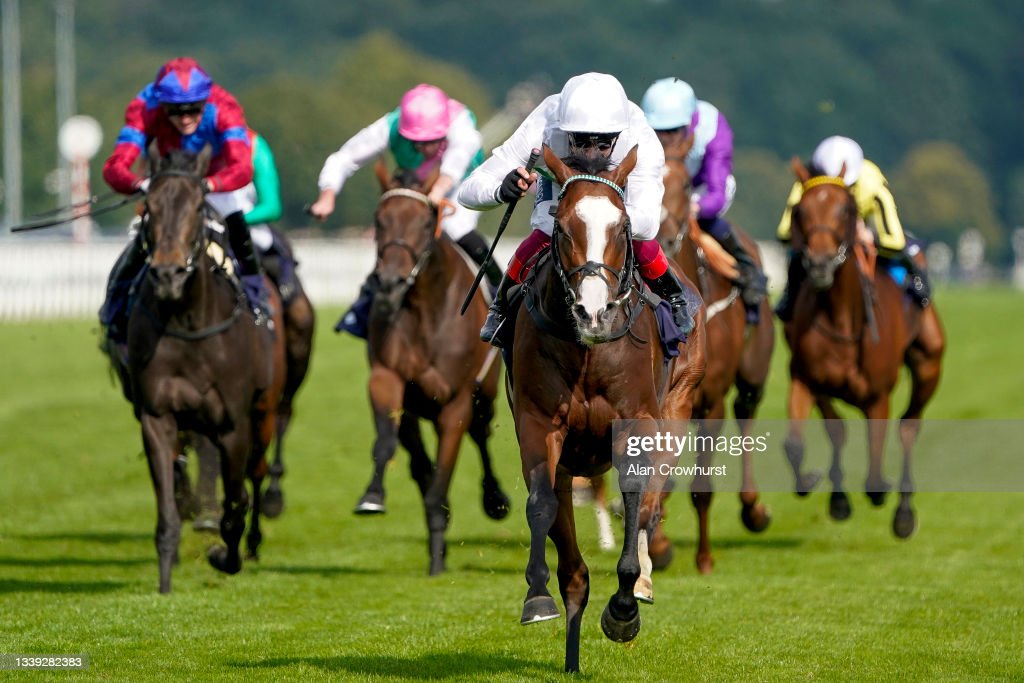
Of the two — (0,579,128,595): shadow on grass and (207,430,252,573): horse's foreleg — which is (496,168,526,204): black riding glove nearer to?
(207,430,252,573): horse's foreleg

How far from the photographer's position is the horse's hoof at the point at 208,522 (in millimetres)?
10375

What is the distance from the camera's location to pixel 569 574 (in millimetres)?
7293

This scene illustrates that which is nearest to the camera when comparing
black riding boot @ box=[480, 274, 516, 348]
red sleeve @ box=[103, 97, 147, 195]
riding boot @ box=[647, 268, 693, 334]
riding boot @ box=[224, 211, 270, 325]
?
black riding boot @ box=[480, 274, 516, 348]

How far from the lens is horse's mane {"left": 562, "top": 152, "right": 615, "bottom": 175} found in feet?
22.8

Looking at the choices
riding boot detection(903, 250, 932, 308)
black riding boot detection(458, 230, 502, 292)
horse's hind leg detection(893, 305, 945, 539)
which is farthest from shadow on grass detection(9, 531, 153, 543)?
riding boot detection(903, 250, 932, 308)

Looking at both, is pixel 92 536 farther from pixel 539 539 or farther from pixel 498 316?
pixel 539 539

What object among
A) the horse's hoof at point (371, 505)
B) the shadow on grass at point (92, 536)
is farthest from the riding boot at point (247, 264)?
the shadow on grass at point (92, 536)

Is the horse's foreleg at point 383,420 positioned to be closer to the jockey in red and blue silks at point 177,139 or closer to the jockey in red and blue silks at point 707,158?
the jockey in red and blue silks at point 177,139

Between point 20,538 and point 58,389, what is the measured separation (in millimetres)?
10931

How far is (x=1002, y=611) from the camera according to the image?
29.9 feet

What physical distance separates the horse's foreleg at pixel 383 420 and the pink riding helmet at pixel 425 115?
153 cm

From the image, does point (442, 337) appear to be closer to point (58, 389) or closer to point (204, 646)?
point (204, 646)

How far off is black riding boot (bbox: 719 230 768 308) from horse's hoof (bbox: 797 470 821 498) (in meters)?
1.19

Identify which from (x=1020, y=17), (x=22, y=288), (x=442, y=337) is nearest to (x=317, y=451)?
(x=442, y=337)
